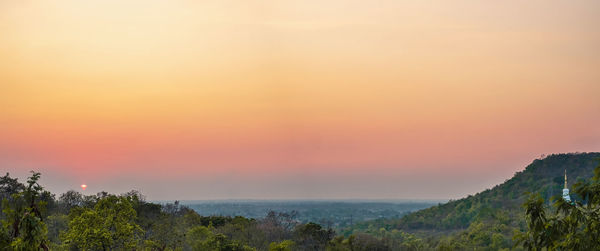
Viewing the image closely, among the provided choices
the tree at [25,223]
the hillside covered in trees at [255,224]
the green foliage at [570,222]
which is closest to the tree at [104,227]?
the hillside covered in trees at [255,224]

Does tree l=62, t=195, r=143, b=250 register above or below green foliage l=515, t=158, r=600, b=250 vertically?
below

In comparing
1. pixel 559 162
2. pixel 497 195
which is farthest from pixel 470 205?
pixel 559 162

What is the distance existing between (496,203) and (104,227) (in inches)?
5019

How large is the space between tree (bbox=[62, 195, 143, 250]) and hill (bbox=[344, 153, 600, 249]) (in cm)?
8824

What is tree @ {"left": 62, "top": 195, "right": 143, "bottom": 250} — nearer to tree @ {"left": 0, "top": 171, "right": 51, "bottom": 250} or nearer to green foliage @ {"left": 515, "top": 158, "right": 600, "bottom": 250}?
tree @ {"left": 0, "top": 171, "right": 51, "bottom": 250}

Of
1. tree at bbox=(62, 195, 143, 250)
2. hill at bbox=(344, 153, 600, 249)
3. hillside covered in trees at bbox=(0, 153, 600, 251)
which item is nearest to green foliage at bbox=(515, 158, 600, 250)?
hillside covered in trees at bbox=(0, 153, 600, 251)

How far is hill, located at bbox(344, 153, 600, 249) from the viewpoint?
411 ft

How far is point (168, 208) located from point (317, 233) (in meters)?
22.0

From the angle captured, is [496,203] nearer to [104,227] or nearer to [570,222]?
[104,227]

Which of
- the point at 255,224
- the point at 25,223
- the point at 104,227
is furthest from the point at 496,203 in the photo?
the point at 25,223

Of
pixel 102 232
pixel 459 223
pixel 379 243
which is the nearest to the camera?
pixel 102 232

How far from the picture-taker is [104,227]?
2752 centimetres

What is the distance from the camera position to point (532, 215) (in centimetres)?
1011

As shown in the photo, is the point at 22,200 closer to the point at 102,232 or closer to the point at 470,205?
the point at 102,232
